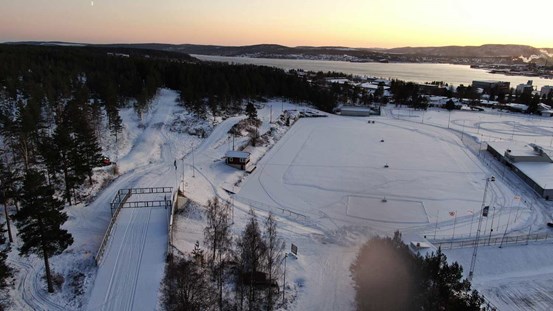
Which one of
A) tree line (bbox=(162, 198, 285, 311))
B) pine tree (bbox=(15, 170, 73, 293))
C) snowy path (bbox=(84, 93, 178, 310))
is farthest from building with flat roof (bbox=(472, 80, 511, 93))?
pine tree (bbox=(15, 170, 73, 293))

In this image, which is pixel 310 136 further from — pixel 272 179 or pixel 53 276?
pixel 53 276

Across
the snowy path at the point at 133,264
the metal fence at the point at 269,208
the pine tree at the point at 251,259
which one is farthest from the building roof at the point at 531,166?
the snowy path at the point at 133,264

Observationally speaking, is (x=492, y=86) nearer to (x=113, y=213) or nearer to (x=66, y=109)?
(x=66, y=109)

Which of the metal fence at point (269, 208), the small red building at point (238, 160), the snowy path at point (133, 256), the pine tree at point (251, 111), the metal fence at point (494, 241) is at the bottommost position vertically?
the metal fence at point (269, 208)

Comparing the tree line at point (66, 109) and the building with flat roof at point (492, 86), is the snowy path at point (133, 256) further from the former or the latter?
the building with flat roof at point (492, 86)

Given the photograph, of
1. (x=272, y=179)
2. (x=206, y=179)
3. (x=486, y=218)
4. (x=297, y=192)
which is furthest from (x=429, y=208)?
(x=206, y=179)

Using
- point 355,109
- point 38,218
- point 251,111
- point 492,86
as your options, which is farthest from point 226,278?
point 492,86
